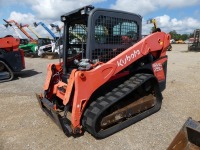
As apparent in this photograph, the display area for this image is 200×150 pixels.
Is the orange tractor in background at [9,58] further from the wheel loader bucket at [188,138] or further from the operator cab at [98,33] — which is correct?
the wheel loader bucket at [188,138]

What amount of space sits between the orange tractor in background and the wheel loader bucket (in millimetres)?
7133

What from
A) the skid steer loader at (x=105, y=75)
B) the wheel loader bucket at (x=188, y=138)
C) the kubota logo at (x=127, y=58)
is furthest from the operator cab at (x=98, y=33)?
the wheel loader bucket at (x=188, y=138)

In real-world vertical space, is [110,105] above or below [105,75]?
below

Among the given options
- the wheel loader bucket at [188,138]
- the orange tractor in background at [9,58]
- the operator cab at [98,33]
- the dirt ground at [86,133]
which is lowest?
the dirt ground at [86,133]

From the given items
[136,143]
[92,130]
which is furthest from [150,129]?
[92,130]

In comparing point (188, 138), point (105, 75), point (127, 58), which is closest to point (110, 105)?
point (105, 75)

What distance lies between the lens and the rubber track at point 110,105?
3.65 metres

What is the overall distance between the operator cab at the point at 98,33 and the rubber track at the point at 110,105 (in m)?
0.64

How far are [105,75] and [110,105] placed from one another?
19.8 inches

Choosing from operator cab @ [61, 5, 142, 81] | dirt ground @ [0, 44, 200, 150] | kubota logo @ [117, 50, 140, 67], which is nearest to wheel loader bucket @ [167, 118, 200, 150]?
dirt ground @ [0, 44, 200, 150]

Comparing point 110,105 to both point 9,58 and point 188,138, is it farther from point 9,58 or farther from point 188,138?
point 9,58

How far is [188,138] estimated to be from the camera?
2855mm

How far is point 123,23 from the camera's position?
459 centimetres

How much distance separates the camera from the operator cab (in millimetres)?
4102
